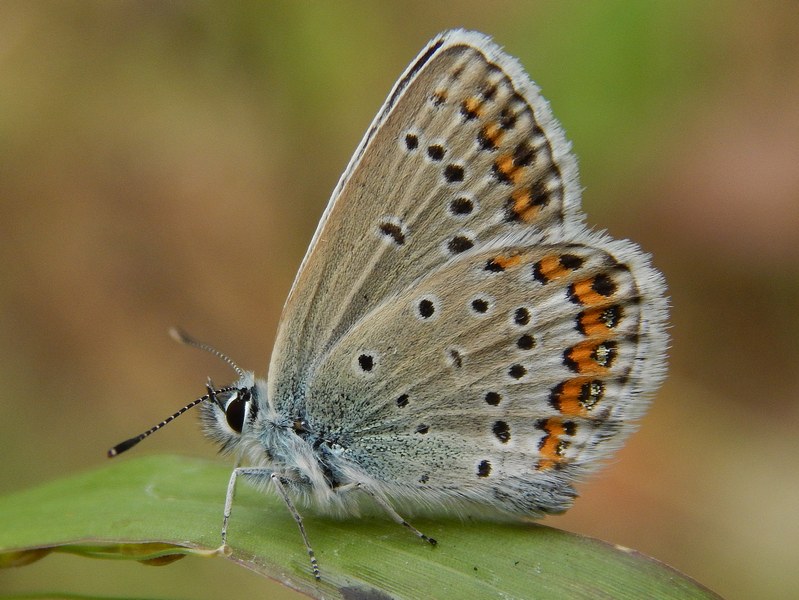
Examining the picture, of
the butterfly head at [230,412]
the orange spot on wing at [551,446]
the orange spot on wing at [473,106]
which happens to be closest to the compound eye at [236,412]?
the butterfly head at [230,412]

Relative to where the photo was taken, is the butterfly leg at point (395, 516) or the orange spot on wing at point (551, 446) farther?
the orange spot on wing at point (551, 446)

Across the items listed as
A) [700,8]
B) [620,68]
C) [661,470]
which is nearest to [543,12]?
[620,68]

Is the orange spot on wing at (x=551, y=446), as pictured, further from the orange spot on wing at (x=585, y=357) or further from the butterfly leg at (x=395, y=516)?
the butterfly leg at (x=395, y=516)

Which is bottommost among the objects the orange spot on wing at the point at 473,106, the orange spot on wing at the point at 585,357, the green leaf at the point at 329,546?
the green leaf at the point at 329,546

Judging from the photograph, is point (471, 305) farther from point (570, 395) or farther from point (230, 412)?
point (230, 412)

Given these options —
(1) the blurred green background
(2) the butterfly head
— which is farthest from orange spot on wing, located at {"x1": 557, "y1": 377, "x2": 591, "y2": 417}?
(1) the blurred green background
